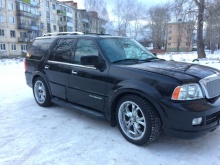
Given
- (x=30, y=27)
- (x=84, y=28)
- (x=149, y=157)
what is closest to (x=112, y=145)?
(x=149, y=157)

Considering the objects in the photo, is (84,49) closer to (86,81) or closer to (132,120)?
(86,81)

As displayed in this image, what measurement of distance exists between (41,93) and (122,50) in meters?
2.60

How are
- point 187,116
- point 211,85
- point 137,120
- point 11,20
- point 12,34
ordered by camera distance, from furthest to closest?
point 12,34 < point 11,20 < point 137,120 < point 211,85 < point 187,116

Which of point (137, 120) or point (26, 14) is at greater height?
point (26, 14)

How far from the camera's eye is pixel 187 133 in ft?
9.39

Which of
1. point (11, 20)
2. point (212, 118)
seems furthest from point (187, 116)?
point (11, 20)

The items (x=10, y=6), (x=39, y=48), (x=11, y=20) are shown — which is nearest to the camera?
(x=39, y=48)

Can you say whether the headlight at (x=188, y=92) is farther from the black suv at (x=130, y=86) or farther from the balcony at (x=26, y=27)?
the balcony at (x=26, y=27)

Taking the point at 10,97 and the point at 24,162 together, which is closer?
the point at 24,162

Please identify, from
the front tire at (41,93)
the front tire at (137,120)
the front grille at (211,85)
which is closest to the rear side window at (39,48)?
the front tire at (41,93)

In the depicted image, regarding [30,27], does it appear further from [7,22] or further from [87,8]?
[87,8]

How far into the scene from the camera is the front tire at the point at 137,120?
3.07 m

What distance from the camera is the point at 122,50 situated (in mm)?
4031

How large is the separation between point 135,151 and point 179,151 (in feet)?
2.17
